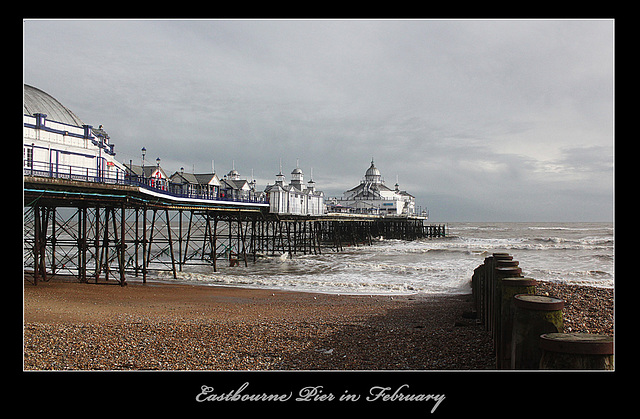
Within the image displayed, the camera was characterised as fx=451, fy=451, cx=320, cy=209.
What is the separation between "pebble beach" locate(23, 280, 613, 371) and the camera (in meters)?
6.98

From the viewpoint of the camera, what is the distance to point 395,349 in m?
7.63

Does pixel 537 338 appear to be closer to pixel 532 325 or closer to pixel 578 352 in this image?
pixel 532 325

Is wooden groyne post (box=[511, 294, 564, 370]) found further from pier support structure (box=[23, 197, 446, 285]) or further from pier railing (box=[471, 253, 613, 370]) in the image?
pier support structure (box=[23, 197, 446, 285])

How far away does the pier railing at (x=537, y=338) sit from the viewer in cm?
341

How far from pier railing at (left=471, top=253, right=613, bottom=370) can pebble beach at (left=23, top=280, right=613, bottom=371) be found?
1499 millimetres

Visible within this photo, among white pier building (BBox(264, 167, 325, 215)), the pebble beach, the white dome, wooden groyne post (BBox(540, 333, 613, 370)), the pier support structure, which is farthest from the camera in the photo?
the white dome

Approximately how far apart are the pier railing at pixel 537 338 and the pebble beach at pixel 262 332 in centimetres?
150

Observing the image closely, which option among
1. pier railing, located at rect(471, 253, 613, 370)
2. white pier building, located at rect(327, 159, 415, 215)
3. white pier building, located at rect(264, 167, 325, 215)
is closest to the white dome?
white pier building, located at rect(327, 159, 415, 215)

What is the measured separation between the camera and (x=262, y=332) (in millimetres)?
9195
